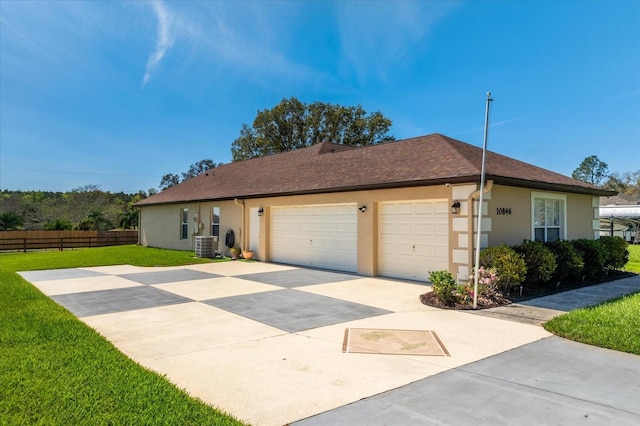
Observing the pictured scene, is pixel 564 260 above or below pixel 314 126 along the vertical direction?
below

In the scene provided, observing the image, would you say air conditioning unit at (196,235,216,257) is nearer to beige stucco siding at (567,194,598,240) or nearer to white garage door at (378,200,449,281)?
white garage door at (378,200,449,281)

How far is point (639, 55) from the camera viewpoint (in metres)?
15.4

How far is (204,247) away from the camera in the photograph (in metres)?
17.9

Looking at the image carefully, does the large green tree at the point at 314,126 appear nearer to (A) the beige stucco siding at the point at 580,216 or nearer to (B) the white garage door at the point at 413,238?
(A) the beige stucco siding at the point at 580,216

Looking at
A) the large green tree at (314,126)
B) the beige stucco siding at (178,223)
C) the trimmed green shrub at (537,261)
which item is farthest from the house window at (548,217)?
the large green tree at (314,126)

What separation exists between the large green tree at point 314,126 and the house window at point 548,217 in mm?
27786

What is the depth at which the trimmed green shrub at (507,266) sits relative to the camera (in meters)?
8.52

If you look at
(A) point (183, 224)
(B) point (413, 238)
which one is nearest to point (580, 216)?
(B) point (413, 238)

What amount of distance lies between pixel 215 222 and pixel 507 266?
1465 centimetres

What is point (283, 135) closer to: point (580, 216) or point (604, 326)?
point (580, 216)

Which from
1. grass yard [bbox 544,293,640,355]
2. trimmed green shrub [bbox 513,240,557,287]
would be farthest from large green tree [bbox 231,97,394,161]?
grass yard [bbox 544,293,640,355]

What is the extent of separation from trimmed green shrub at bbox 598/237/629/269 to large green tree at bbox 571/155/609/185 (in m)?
69.1

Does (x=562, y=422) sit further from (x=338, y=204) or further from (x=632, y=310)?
(x=338, y=204)

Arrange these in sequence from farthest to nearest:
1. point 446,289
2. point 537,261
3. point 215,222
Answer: point 215,222 → point 537,261 → point 446,289
